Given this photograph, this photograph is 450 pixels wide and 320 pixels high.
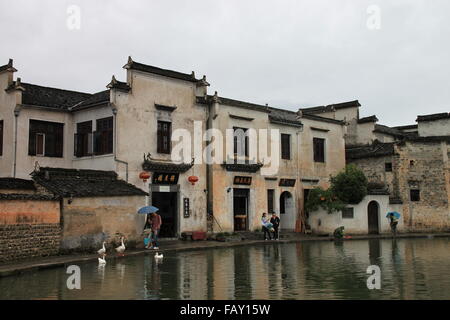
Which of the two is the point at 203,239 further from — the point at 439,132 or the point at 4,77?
the point at 439,132

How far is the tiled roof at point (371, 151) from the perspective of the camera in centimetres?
3188

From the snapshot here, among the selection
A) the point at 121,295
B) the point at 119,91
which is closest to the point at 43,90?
the point at 119,91

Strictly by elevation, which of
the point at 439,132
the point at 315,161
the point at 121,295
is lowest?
the point at 121,295

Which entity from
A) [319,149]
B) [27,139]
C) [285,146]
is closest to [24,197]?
[27,139]

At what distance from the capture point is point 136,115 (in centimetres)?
2238

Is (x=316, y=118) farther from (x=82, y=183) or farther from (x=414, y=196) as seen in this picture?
(x=82, y=183)

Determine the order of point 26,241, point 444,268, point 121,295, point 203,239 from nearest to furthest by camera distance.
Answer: point 121,295 → point 444,268 → point 26,241 → point 203,239

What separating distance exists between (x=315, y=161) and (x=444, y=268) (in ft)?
57.7

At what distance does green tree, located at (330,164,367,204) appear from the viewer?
2806 centimetres

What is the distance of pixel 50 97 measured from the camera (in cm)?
2378

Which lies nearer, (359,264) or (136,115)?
(359,264)

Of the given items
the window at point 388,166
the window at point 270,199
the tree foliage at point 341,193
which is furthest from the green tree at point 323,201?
the window at point 388,166

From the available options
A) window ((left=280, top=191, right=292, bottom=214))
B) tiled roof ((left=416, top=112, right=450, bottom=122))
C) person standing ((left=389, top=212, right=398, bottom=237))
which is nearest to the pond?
person standing ((left=389, top=212, right=398, bottom=237))

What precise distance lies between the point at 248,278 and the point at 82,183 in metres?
9.51
